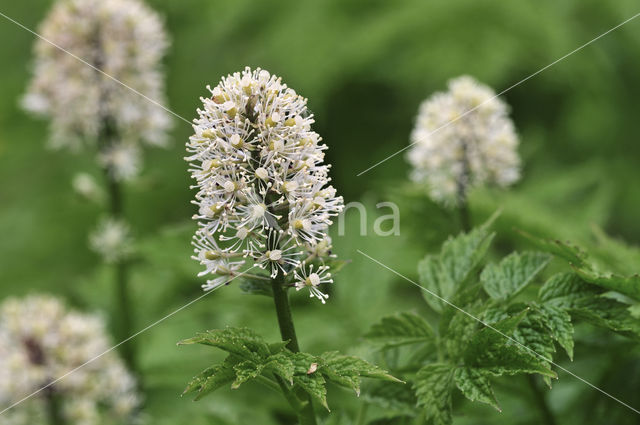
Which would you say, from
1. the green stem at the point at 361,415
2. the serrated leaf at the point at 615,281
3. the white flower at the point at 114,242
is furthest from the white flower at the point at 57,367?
the serrated leaf at the point at 615,281

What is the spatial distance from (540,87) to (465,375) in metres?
5.02

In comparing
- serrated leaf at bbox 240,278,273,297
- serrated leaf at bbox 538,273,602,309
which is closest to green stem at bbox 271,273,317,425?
serrated leaf at bbox 240,278,273,297

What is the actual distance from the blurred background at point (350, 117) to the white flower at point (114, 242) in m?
0.40

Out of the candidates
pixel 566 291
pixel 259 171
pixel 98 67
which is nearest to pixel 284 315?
pixel 259 171

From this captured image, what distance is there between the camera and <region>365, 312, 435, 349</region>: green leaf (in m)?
2.10

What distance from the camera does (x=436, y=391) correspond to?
187cm

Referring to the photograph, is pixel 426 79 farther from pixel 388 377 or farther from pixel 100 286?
pixel 388 377

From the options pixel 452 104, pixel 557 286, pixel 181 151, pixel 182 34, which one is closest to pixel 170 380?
pixel 452 104

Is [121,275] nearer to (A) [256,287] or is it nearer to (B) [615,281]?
(A) [256,287]

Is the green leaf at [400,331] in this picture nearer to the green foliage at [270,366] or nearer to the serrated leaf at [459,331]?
the serrated leaf at [459,331]

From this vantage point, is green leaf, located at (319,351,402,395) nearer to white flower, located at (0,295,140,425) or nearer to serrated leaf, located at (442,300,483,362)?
A: serrated leaf, located at (442,300,483,362)

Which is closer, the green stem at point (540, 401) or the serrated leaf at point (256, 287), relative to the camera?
Result: the serrated leaf at point (256, 287)

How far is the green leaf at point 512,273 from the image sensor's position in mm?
2100

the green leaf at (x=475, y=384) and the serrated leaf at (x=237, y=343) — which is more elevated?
the serrated leaf at (x=237, y=343)
